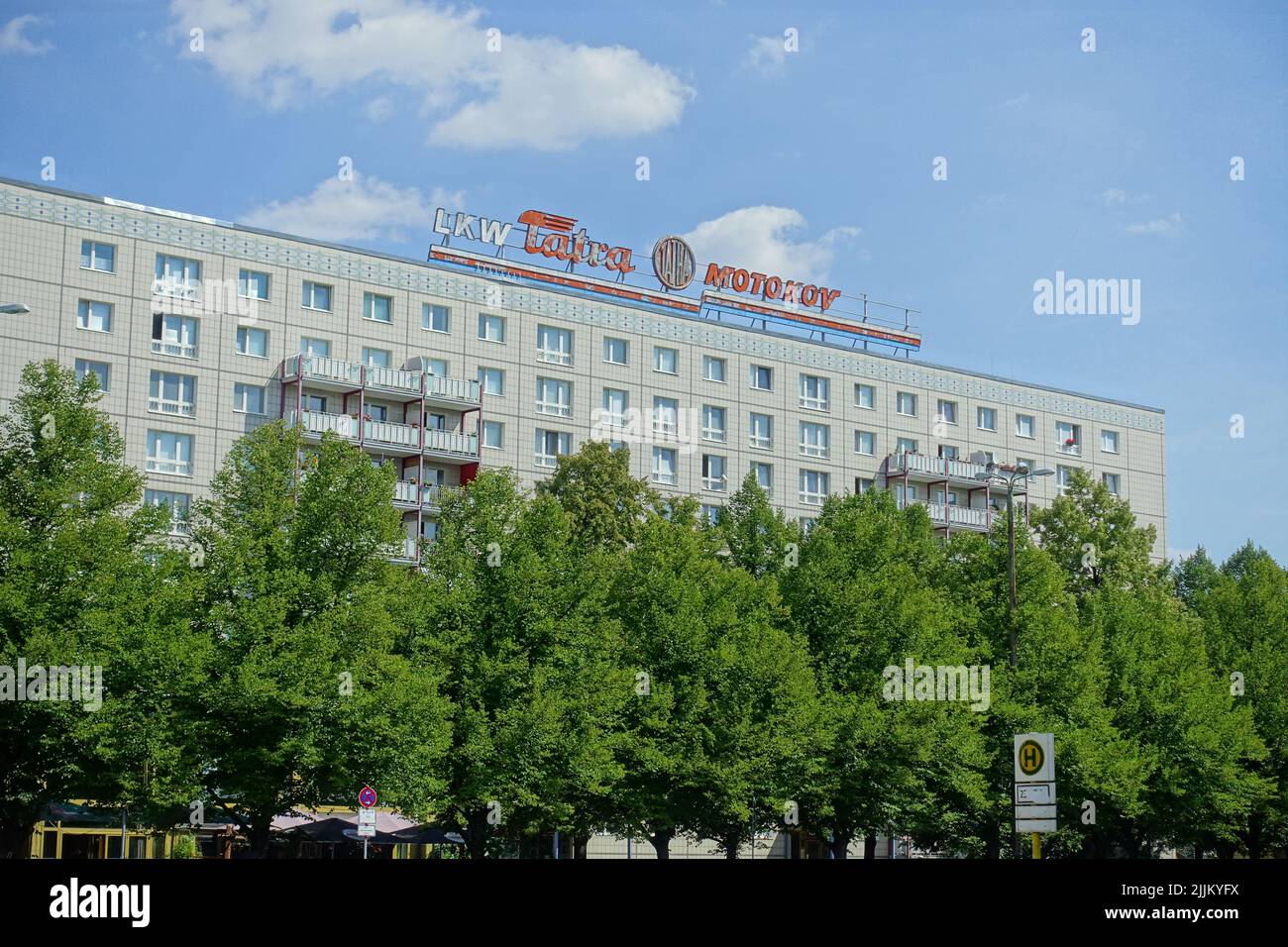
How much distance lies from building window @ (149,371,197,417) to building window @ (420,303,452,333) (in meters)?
11.5

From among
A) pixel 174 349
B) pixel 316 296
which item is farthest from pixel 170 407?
pixel 316 296

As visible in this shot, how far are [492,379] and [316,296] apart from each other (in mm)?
9229

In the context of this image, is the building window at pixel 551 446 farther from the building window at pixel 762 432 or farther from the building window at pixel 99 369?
the building window at pixel 99 369

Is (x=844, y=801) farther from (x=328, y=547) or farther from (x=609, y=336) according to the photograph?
(x=609, y=336)

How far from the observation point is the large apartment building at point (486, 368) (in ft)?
198

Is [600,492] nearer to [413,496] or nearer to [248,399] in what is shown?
[413,496]

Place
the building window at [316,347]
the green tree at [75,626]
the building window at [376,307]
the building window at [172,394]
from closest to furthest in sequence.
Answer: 1. the green tree at [75,626]
2. the building window at [172,394]
3. the building window at [316,347]
4. the building window at [376,307]

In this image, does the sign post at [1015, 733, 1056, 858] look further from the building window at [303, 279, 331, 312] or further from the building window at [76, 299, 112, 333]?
the building window at [303, 279, 331, 312]

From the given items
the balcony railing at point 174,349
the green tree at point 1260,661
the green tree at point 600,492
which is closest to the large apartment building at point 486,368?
the balcony railing at point 174,349

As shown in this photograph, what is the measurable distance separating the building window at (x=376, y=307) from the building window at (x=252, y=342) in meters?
4.99

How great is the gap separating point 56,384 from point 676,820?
21.8 meters

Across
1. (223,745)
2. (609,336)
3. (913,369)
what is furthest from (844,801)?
(913,369)

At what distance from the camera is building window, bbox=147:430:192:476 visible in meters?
60.7

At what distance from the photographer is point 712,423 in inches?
3009
